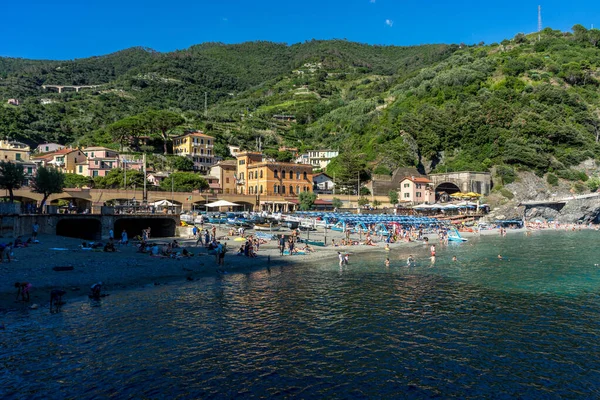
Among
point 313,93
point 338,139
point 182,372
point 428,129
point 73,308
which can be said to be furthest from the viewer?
point 313,93

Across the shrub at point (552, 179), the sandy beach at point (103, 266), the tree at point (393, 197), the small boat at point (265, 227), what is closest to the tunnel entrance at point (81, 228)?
the sandy beach at point (103, 266)

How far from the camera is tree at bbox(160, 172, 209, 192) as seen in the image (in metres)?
71.4

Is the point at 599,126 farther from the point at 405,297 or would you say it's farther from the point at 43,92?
the point at 43,92

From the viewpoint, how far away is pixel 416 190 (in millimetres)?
87812

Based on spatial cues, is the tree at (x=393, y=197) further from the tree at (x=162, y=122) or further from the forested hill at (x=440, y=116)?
the tree at (x=162, y=122)

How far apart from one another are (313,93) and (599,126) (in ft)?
360

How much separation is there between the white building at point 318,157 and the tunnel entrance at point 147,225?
70.8 metres

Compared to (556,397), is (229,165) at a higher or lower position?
higher

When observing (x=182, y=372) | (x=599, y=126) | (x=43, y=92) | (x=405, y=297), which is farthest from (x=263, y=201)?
(x=43, y=92)

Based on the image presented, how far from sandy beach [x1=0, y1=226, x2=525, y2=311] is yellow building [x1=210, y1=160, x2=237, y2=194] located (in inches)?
1825

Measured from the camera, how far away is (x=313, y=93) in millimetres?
188000

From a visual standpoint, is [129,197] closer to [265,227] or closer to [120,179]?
[120,179]

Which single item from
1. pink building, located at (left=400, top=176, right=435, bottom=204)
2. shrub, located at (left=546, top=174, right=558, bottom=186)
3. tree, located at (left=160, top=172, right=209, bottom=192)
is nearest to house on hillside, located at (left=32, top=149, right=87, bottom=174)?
tree, located at (left=160, top=172, right=209, bottom=192)

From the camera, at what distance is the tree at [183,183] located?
7144 centimetres
